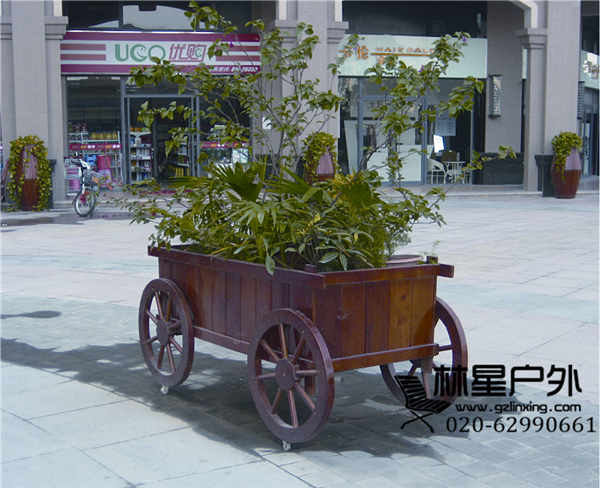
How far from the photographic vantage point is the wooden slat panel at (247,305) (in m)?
4.61

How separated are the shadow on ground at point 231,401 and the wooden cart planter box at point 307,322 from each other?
0.55 feet

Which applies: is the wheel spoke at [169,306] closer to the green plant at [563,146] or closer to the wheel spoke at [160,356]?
the wheel spoke at [160,356]

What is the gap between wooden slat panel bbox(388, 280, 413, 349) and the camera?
174 inches

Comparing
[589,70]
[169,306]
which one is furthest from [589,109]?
[169,306]

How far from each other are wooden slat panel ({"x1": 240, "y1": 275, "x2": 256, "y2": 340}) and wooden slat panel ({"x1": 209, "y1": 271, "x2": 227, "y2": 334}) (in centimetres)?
17

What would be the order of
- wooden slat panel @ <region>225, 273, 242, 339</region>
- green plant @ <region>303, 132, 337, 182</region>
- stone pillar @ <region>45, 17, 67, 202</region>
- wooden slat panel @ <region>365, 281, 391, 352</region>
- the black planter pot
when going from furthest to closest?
the black planter pot → green plant @ <region>303, 132, 337, 182</region> → stone pillar @ <region>45, 17, 67, 202</region> → wooden slat panel @ <region>225, 273, 242, 339</region> → wooden slat panel @ <region>365, 281, 391, 352</region>

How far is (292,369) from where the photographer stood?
167 inches

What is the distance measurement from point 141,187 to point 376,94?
2010cm

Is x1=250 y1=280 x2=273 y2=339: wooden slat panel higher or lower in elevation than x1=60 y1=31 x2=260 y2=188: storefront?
lower

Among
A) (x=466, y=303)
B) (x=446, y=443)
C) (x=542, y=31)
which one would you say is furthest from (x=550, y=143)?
(x=446, y=443)

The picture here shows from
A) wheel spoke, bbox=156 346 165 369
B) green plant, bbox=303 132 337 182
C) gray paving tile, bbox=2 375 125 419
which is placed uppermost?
green plant, bbox=303 132 337 182

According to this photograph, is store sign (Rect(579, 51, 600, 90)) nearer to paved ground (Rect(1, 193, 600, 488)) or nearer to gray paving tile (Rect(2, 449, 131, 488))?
paved ground (Rect(1, 193, 600, 488))

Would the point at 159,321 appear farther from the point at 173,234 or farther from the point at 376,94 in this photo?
the point at 376,94

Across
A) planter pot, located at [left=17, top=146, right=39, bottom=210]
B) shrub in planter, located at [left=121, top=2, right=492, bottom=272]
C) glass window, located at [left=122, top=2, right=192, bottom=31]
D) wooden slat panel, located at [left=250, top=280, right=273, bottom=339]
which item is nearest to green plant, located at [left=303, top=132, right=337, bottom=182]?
planter pot, located at [left=17, top=146, right=39, bottom=210]
